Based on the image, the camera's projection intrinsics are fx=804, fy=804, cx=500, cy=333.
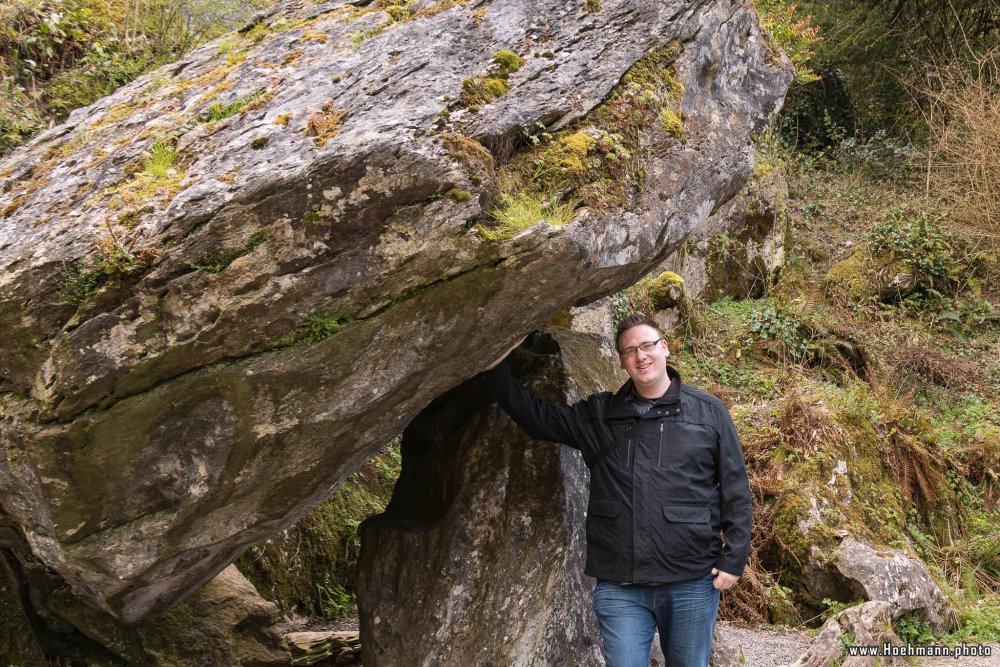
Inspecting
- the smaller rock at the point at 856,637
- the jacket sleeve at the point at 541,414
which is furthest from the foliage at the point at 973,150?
the jacket sleeve at the point at 541,414

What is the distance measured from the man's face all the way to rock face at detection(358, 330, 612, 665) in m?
1.20

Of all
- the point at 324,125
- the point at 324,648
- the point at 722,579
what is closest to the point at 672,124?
the point at 324,125

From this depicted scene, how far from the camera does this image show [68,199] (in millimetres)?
4066

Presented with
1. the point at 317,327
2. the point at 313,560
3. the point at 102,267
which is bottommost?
the point at 313,560

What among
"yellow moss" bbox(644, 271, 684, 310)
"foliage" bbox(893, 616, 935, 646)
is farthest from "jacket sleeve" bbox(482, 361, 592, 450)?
"yellow moss" bbox(644, 271, 684, 310)

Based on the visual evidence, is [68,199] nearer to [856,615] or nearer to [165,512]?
[165,512]

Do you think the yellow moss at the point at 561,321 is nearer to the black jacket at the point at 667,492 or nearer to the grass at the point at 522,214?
the black jacket at the point at 667,492

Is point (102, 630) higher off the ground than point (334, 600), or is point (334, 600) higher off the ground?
point (102, 630)

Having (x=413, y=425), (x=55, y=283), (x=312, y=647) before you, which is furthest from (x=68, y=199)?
(x=312, y=647)

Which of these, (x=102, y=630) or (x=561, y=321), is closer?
(x=102, y=630)

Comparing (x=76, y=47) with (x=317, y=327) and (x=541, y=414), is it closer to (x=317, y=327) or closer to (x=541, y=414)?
(x=317, y=327)

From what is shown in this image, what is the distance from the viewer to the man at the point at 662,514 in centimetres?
399

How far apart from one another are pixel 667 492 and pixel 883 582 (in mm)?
4069

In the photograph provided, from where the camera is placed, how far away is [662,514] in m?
4.00
